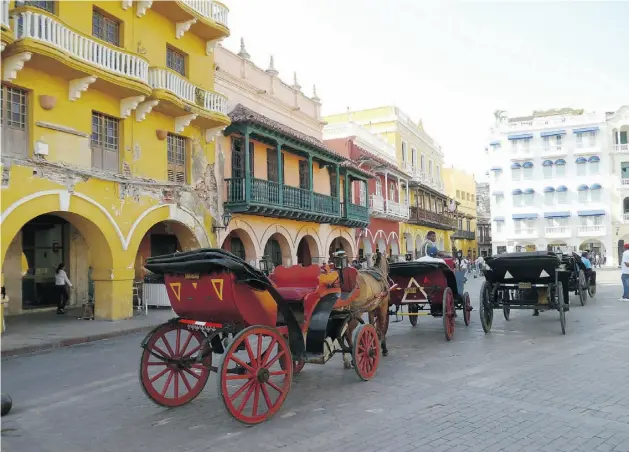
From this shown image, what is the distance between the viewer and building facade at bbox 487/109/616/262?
52031mm

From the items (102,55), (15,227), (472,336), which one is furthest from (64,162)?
(472,336)

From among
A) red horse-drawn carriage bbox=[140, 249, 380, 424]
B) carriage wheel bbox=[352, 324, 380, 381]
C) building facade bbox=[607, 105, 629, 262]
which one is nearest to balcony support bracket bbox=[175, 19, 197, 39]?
red horse-drawn carriage bbox=[140, 249, 380, 424]

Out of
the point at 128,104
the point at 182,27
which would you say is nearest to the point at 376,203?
the point at 182,27

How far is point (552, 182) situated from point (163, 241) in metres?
45.7

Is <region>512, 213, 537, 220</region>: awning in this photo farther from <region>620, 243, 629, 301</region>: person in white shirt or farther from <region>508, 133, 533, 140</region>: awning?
<region>620, 243, 629, 301</region>: person in white shirt

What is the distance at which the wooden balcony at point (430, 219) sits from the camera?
123 ft

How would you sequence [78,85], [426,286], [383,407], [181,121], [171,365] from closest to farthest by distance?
1. [383,407]
2. [171,365]
3. [426,286]
4. [78,85]
5. [181,121]

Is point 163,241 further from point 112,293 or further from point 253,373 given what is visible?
point 253,373

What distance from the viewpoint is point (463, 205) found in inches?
2411

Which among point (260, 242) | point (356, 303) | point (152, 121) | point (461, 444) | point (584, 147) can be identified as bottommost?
point (461, 444)

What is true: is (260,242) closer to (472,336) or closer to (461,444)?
(472,336)

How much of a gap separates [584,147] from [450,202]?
589 inches

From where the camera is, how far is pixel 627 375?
265 inches

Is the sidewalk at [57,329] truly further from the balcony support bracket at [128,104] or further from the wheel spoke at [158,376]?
the balcony support bracket at [128,104]
